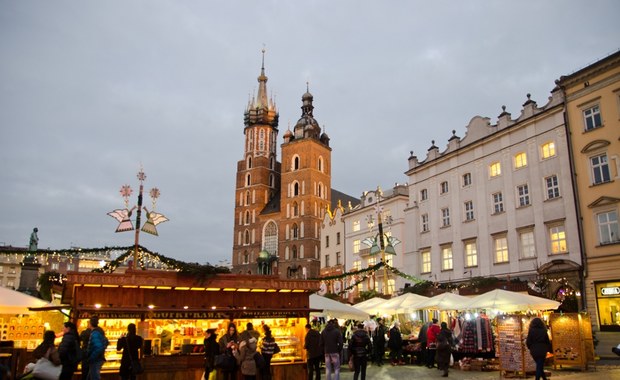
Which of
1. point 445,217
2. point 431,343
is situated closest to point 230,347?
point 431,343

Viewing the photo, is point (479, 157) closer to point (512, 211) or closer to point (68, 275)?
point (512, 211)

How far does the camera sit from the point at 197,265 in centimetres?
1357

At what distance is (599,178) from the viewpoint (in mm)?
26391

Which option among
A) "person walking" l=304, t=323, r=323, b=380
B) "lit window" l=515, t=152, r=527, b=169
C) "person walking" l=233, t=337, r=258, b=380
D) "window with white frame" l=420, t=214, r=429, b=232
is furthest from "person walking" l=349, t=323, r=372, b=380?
"window with white frame" l=420, t=214, r=429, b=232

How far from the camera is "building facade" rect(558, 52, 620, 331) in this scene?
989 inches

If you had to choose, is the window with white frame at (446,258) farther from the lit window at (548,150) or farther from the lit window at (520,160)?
the lit window at (548,150)

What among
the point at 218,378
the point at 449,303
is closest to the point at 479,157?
the point at 449,303

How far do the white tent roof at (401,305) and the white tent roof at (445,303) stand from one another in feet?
1.61

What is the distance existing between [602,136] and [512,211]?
669 cm

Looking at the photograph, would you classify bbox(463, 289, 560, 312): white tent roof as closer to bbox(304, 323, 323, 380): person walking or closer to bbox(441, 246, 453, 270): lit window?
bbox(304, 323, 323, 380): person walking

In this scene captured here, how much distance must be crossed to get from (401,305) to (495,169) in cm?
1344

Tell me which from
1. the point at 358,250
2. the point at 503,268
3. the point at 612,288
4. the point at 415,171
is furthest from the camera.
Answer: the point at 358,250

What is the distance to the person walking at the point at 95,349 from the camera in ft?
34.0

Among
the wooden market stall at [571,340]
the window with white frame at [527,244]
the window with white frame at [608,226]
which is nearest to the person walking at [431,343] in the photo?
the wooden market stall at [571,340]
